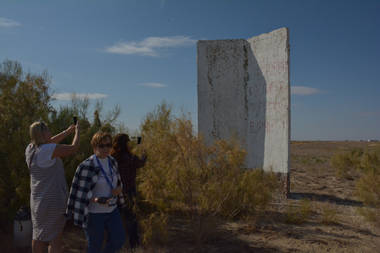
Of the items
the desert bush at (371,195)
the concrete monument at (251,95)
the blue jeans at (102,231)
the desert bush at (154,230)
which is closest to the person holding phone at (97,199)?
the blue jeans at (102,231)

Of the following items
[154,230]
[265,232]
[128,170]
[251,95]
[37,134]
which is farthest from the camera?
[251,95]

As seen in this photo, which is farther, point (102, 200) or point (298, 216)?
point (298, 216)

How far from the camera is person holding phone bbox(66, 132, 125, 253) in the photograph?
283 centimetres

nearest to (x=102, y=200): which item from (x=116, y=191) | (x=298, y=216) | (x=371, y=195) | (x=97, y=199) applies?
(x=97, y=199)

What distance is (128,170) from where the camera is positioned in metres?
3.77

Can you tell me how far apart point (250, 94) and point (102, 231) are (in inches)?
275

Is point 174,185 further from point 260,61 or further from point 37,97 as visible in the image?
point 260,61

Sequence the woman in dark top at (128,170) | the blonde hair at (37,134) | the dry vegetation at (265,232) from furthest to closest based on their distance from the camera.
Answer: the dry vegetation at (265,232) → the woman in dark top at (128,170) → the blonde hair at (37,134)

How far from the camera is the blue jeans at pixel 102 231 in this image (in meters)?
2.89

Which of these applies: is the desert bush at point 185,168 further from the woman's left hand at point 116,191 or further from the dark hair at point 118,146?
the woman's left hand at point 116,191

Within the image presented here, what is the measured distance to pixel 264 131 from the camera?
869 cm

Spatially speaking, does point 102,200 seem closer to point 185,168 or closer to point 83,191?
point 83,191

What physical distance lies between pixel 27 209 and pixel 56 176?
1.67m

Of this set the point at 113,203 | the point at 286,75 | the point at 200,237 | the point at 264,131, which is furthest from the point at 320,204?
the point at 113,203
